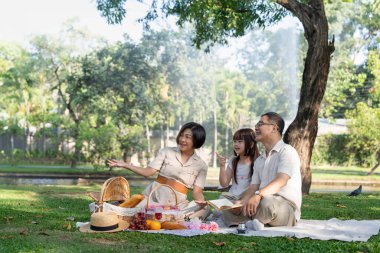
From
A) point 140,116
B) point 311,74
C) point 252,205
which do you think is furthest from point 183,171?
point 140,116

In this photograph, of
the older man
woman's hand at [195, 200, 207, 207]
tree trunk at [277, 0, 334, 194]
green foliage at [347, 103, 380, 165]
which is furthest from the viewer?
green foliage at [347, 103, 380, 165]

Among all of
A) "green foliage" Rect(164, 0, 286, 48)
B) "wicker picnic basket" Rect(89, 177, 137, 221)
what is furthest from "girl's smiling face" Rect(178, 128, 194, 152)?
"green foliage" Rect(164, 0, 286, 48)

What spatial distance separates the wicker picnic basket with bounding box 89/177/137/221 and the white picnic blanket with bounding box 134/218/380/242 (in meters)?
0.55

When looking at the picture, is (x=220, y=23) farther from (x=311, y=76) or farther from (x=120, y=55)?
(x=120, y=55)

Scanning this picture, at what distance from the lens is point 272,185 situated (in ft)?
19.6

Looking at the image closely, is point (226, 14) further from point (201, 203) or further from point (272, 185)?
point (272, 185)

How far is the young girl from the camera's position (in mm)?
6832

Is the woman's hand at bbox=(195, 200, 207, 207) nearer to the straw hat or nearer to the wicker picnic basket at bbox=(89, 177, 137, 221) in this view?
the wicker picnic basket at bbox=(89, 177, 137, 221)

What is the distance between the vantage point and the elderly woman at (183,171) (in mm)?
6602

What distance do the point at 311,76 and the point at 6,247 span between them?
7.80 meters

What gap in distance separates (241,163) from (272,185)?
1029mm

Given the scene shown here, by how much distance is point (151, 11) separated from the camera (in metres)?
14.0

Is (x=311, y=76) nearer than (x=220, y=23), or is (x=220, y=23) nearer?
(x=311, y=76)

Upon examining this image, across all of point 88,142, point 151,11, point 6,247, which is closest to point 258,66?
point 88,142
